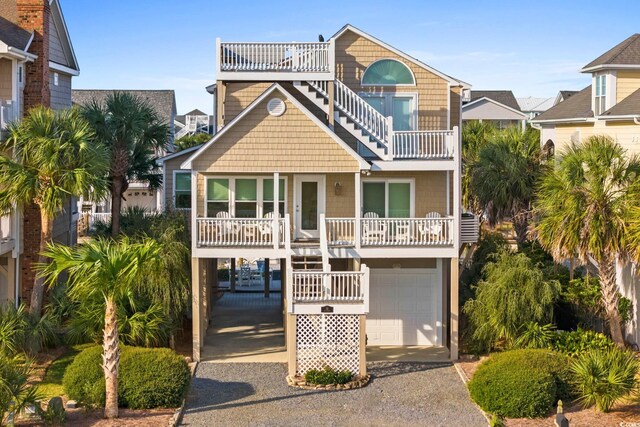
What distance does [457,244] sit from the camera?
87.4ft

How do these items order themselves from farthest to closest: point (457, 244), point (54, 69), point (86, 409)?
point (54, 69) → point (457, 244) → point (86, 409)

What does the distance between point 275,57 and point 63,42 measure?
11.0 meters

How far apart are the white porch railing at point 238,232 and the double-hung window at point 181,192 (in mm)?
A: 7871

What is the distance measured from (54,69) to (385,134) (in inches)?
505

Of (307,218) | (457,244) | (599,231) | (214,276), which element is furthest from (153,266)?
(214,276)

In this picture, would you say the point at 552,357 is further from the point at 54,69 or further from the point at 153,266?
the point at 54,69

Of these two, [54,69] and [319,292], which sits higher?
[54,69]

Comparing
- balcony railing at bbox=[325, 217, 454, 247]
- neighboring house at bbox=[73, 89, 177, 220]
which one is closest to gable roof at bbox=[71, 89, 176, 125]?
neighboring house at bbox=[73, 89, 177, 220]

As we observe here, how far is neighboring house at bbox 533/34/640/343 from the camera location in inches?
1062

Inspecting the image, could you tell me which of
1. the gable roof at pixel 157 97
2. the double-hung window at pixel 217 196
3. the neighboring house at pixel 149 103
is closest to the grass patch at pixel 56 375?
the double-hung window at pixel 217 196

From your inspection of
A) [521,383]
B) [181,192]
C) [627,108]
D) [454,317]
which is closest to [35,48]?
[181,192]

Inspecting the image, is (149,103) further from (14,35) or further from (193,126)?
(14,35)

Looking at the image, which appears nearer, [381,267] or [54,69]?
[381,267]

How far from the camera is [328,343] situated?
24.0 meters
